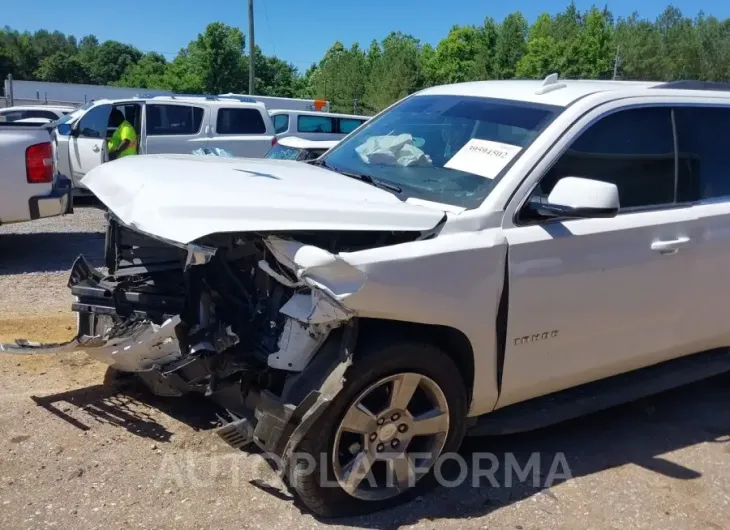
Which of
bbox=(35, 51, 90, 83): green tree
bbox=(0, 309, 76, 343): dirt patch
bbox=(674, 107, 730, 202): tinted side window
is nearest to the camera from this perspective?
bbox=(674, 107, 730, 202): tinted side window

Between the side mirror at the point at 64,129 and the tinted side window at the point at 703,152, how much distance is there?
39.1 feet

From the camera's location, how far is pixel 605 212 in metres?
3.31

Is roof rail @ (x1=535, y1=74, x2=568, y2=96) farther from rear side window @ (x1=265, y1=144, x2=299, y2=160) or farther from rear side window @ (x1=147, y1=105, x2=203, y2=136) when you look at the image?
rear side window @ (x1=147, y1=105, x2=203, y2=136)

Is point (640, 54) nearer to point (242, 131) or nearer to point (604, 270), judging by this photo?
point (242, 131)

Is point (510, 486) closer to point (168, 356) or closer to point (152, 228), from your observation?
point (168, 356)

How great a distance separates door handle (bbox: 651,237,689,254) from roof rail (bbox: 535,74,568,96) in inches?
39.3

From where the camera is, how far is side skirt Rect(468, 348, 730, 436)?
12.1 ft

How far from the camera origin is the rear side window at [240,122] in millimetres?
13781

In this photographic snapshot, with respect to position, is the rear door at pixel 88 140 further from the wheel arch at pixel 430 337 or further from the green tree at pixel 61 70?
the green tree at pixel 61 70

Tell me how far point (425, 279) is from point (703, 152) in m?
2.17

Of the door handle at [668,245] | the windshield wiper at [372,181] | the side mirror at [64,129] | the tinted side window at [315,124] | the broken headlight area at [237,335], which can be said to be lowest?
the broken headlight area at [237,335]

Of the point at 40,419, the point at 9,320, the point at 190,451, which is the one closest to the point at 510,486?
the point at 190,451

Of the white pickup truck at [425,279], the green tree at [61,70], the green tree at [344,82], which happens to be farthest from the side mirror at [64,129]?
the green tree at [61,70]

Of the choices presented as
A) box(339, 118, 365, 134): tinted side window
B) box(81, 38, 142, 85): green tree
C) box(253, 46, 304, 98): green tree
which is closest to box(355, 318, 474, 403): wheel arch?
box(339, 118, 365, 134): tinted side window
